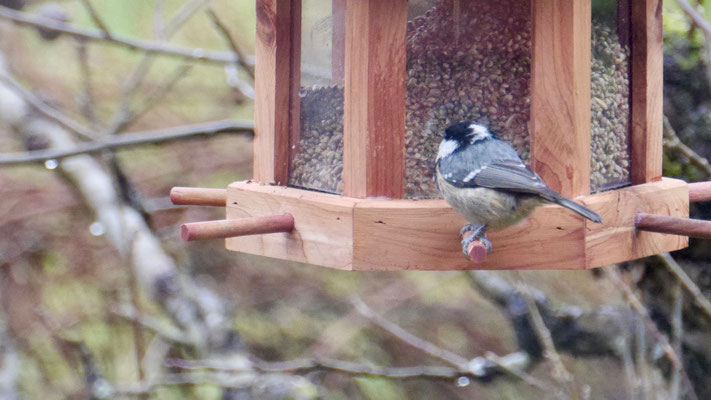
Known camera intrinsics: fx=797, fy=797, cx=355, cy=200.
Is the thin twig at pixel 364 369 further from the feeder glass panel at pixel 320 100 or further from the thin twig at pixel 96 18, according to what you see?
the thin twig at pixel 96 18

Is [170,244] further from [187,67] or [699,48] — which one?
[699,48]

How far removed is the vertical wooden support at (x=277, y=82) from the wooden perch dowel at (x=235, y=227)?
0.31 metres

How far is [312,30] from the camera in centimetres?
271

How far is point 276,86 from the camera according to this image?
2797 mm

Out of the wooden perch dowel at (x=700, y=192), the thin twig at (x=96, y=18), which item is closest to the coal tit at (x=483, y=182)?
the wooden perch dowel at (x=700, y=192)

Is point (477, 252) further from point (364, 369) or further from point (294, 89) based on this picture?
point (364, 369)

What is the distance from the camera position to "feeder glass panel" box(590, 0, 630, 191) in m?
2.64

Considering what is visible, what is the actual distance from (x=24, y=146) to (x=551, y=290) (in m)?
3.11

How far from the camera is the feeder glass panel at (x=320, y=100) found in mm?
2595

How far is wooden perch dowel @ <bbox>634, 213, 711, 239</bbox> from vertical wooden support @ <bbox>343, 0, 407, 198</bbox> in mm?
772

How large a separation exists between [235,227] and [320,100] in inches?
25.1

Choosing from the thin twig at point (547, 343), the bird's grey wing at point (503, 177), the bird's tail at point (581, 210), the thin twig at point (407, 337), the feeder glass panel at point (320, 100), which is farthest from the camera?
the thin twig at point (407, 337)

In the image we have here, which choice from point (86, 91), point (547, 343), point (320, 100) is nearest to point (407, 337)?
point (547, 343)

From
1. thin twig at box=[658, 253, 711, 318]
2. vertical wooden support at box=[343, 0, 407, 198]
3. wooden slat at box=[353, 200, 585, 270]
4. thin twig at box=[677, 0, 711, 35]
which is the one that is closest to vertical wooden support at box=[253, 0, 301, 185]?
vertical wooden support at box=[343, 0, 407, 198]
